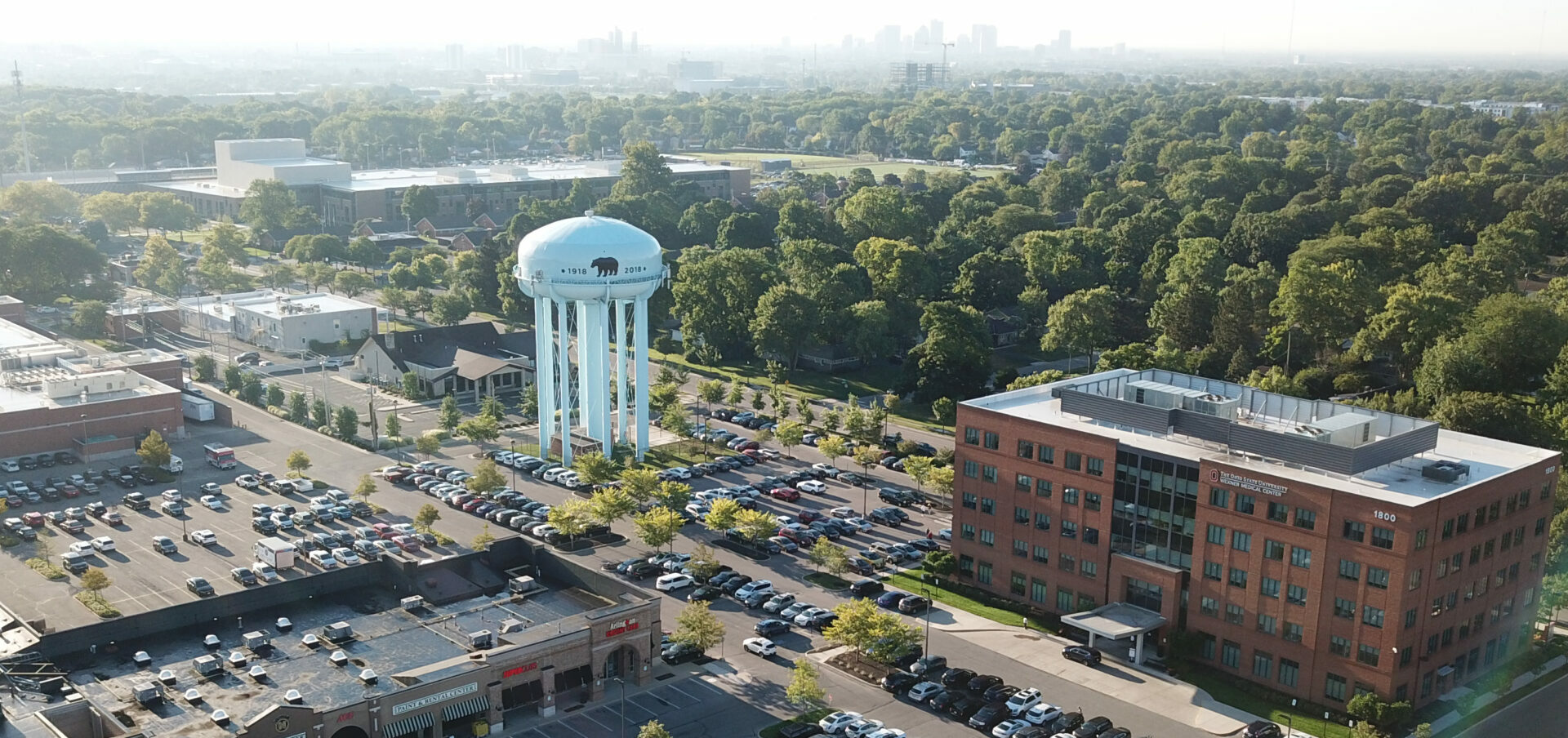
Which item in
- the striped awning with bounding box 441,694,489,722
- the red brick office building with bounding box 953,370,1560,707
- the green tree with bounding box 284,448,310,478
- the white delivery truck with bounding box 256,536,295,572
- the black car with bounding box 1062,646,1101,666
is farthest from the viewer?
the green tree with bounding box 284,448,310,478

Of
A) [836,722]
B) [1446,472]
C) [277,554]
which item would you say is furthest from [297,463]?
[1446,472]

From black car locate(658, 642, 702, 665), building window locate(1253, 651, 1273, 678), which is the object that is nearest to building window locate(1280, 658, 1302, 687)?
building window locate(1253, 651, 1273, 678)

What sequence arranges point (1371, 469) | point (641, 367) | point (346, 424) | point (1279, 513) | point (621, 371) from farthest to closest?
point (346, 424), point (621, 371), point (641, 367), point (1371, 469), point (1279, 513)

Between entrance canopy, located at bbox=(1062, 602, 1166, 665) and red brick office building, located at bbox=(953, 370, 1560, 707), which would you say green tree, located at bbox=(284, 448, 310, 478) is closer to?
red brick office building, located at bbox=(953, 370, 1560, 707)

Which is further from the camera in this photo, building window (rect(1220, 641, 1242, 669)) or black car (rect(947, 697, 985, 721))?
building window (rect(1220, 641, 1242, 669))

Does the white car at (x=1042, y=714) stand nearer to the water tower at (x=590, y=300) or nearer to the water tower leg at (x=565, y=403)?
the water tower at (x=590, y=300)

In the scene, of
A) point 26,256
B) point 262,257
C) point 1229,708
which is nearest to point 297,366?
point 26,256

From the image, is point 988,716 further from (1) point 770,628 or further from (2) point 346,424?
(2) point 346,424
